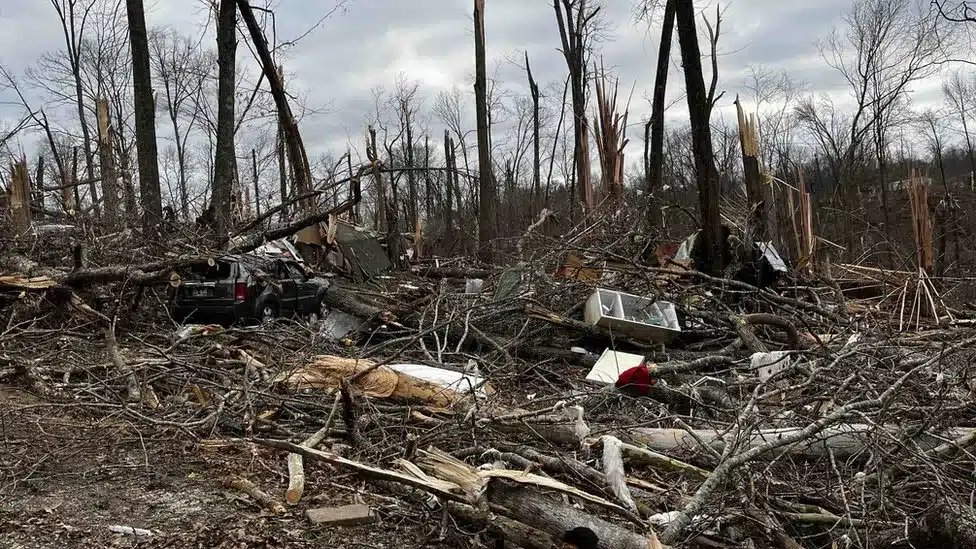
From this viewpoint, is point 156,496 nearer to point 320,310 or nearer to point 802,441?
point 802,441

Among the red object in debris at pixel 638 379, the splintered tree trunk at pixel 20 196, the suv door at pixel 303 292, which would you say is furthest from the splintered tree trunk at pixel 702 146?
the splintered tree trunk at pixel 20 196

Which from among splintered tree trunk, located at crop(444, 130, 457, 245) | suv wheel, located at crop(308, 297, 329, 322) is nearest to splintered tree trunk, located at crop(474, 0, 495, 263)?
splintered tree trunk, located at crop(444, 130, 457, 245)

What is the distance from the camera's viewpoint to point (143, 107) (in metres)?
13.1

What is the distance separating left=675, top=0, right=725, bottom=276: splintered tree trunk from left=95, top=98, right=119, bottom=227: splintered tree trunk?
9362mm

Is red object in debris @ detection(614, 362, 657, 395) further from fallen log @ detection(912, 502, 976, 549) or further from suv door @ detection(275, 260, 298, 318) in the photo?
suv door @ detection(275, 260, 298, 318)

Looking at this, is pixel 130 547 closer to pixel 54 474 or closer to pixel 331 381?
pixel 54 474

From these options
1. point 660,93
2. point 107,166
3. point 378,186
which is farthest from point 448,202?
point 107,166

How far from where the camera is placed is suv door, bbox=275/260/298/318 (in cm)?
1170

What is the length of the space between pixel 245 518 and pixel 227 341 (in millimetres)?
3833

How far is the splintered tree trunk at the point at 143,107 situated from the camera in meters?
12.8

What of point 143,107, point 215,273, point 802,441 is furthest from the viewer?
point 143,107

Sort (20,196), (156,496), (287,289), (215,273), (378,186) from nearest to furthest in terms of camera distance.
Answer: (156,496) → (215,273) → (20,196) → (287,289) → (378,186)

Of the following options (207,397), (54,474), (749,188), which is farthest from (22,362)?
(749,188)

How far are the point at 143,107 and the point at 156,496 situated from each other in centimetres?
1132
